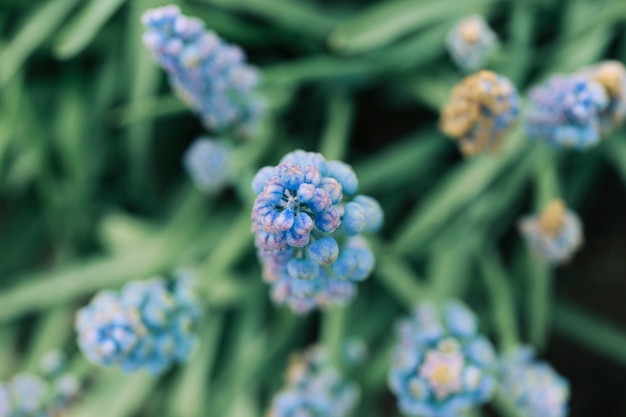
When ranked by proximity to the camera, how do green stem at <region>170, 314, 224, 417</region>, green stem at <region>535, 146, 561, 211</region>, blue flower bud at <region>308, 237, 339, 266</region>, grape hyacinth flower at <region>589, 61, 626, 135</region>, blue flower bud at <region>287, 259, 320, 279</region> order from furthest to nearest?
green stem at <region>170, 314, 224, 417</region>, green stem at <region>535, 146, 561, 211</region>, grape hyacinth flower at <region>589, 61, 626, 135</region>, blue flower bud at <region>287, 259, 320, 279</region>, blue flower bud at <region>308, 237, 339, 266</region>

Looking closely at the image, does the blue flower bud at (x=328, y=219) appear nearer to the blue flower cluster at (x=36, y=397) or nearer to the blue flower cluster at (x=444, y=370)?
the blue flower cluster at (x=444, y=370)

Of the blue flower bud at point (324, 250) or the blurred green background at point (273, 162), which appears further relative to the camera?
the blurred green background at point (273, 162)

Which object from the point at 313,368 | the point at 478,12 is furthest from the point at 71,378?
the point at 478,12

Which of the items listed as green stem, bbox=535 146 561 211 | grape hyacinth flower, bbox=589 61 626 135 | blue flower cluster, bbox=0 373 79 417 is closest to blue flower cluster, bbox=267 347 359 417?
blue flower cluster, bbox=0 373 79 417

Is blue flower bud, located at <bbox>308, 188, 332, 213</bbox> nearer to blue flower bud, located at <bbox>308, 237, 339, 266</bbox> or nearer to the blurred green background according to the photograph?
blue flower bud, located at <bbox>308, 237, 339, 266</bbox>

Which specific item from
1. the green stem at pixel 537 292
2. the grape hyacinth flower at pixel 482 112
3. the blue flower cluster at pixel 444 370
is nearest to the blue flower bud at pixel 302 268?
the blue flower cluster at pixel 444 370

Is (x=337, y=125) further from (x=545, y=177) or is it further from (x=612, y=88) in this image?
(x=612, y=88)
